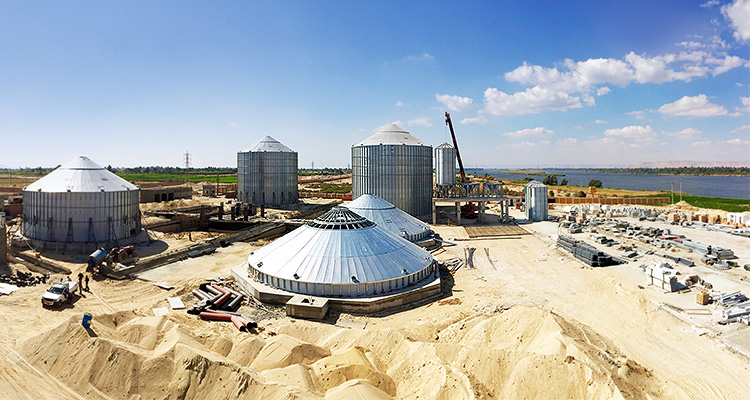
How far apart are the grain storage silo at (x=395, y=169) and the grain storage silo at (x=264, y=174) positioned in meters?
21.3

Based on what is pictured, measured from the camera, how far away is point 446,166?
6188 centimetres

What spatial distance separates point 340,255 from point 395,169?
114 feet

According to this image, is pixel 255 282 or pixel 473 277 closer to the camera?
pixel 255 282

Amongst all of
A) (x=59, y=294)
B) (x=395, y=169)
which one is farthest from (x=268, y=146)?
(x=59, y=294)

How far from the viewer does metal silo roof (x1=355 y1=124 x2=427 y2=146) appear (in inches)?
2429

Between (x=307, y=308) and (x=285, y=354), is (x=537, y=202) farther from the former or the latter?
(x=285, y=354)

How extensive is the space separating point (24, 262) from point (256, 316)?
26.2 meters

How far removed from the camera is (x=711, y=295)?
2612 centimetres

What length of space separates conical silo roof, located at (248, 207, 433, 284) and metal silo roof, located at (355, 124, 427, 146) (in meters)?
31.7

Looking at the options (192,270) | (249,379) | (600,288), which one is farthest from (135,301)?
(600,288)

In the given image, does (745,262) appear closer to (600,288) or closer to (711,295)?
(711,295)

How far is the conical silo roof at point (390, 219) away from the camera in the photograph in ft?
137

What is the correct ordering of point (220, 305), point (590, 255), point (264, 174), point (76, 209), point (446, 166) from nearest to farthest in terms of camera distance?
point (220, 305) → point (590, 255) → point (76, 209) → point (446, 166) → point (264, 174)

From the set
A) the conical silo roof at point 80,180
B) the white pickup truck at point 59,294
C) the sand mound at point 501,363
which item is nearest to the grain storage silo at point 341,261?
the sand mound at point 501,363
